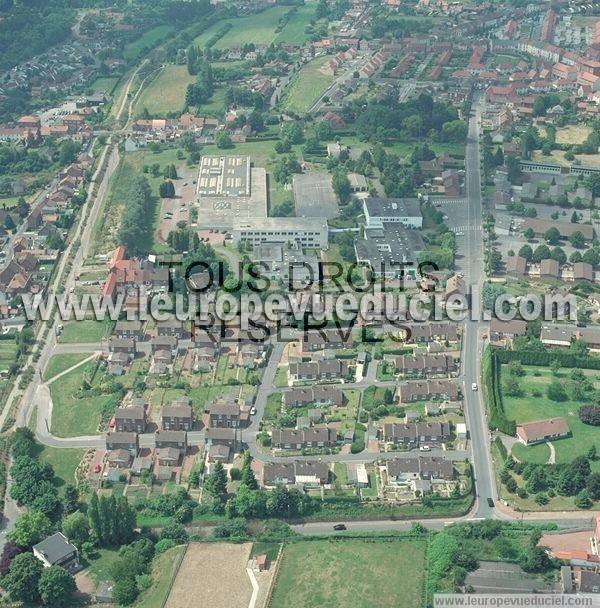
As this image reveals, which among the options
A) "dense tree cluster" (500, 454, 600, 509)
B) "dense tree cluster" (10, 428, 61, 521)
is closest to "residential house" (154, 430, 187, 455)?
"dense tree cluster" (10, 428, 61, 521)

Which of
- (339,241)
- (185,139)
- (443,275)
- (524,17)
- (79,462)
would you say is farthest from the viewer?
(524,17)

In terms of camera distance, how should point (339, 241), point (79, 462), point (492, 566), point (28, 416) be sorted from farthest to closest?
point (339, 241)
point (28, 416)
point (79, 462)
point (492, 566)

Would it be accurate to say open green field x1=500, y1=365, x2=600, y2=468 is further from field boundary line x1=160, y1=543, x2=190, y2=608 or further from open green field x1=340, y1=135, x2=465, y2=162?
open green field x1=340, y1=135, x2=465, y2=162

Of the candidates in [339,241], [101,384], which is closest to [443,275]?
[339,241]

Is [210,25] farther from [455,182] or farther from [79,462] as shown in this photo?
[79,462]

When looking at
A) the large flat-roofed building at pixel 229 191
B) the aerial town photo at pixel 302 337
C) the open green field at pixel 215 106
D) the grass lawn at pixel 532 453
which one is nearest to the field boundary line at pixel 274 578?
the aerial town photo at pixel 302 337

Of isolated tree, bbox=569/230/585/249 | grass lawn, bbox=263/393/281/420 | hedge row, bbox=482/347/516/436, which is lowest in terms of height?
isolated tree, bbox=569/230/585/249

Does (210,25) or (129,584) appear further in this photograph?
(210,25)

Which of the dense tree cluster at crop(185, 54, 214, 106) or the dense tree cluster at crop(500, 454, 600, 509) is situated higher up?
the dense tree cluster at crop(185, 54, 214, 106)
